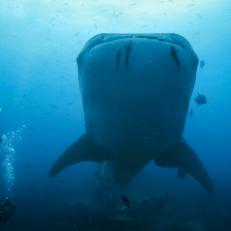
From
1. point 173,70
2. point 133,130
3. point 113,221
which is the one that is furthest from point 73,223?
point 173,70

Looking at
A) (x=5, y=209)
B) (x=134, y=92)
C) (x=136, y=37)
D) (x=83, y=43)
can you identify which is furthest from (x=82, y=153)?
(x=83, y=43)

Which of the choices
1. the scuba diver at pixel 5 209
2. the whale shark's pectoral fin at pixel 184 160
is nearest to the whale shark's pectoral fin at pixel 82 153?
the whale shark's pectoral fin at pixel 184 160

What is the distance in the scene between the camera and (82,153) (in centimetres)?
515

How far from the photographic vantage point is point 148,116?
386 centimetres

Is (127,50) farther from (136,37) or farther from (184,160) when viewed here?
(184,160)

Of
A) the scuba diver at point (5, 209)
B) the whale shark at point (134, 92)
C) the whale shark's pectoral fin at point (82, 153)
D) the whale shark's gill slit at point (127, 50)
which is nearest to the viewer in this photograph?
the whale shark's gill slit at point (127, 50)

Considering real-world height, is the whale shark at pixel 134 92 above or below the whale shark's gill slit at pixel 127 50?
below

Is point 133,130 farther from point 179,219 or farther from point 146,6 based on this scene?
point 146,6

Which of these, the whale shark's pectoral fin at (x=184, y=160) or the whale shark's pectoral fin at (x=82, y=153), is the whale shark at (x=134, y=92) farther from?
the whale shark's pectoral fin at (x=184, y=160)

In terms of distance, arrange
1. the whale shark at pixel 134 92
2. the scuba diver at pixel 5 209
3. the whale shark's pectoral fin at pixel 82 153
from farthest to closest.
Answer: the scuba diver at pixel 5 209 → the whale shark's pectoral fin at pixel 82 153 → the whale shark at pixel 134 92

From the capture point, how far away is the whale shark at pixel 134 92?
132 inches

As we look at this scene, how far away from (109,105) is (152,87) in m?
0.61

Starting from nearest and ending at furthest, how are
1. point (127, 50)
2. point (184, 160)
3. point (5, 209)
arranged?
point (127, 50)
point (184, 160)
point (5, 209)

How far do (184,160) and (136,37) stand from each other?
2563mm
